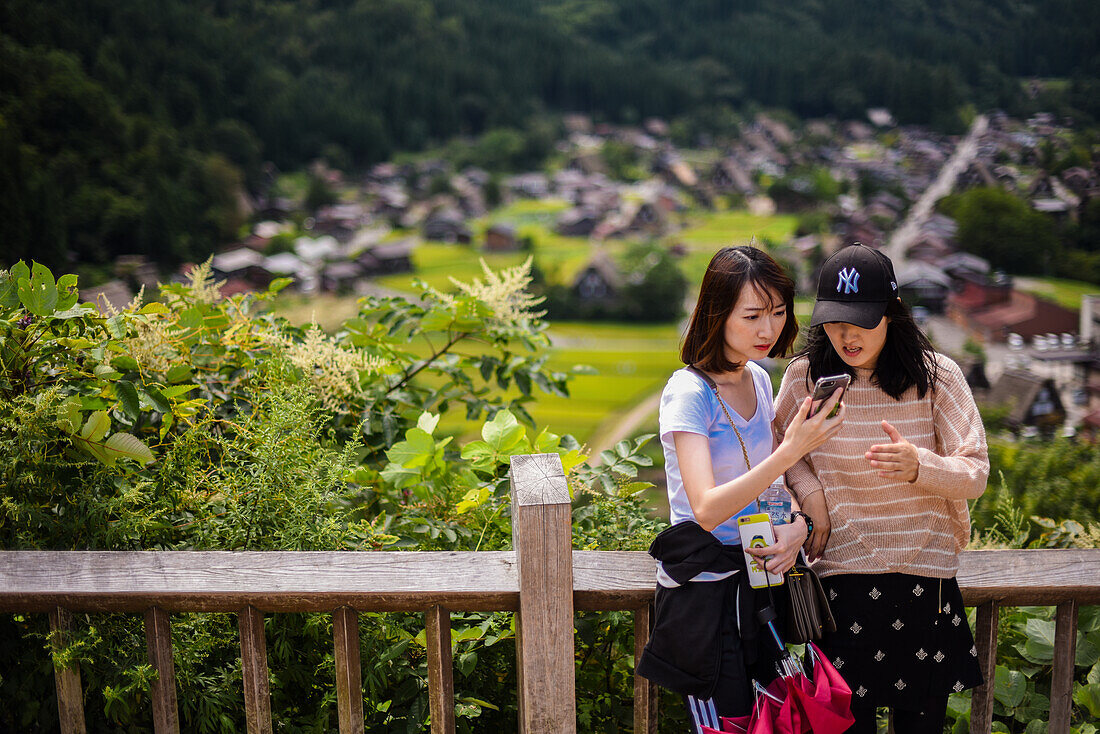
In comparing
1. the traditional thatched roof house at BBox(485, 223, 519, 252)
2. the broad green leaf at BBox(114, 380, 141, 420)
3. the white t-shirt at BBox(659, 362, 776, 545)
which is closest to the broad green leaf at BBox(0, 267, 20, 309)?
the broad green leaf at BBox(114, 380, 141, 420)

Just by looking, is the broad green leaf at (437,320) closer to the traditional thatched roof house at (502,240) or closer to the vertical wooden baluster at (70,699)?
the vertical wooden baluster at (70,699)

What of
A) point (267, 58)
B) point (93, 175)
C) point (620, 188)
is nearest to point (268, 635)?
point (93, 175)

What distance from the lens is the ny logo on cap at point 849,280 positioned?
42.9 inches

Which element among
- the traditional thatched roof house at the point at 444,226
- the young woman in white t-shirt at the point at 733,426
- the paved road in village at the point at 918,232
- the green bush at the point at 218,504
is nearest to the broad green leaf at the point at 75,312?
the green bush at the point at 218,504

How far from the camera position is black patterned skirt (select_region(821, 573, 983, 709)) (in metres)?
1.08

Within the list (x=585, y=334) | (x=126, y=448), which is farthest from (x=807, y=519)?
(x=585, y=334)

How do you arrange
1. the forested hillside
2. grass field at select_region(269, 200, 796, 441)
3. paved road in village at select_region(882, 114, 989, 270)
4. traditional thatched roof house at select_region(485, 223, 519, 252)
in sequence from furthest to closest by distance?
traditional thatched roof house at select_region(485, 223, 519, 252) < grass field at select_region(269, 200, 796, 441) < paved road in village at select_region(882, 114, 989, 270) < the forested hillside

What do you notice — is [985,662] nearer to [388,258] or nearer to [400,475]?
[400,475]

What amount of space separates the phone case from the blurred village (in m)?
8.75

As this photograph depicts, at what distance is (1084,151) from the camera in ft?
34.1

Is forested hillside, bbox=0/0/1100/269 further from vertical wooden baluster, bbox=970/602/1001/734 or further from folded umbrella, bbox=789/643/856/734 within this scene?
vertical wooden baluster, bbox=970/602/1001/734

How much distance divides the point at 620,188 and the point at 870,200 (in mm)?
5158

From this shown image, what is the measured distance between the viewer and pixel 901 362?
3.67 ft

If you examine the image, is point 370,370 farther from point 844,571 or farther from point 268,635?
point 844,571
